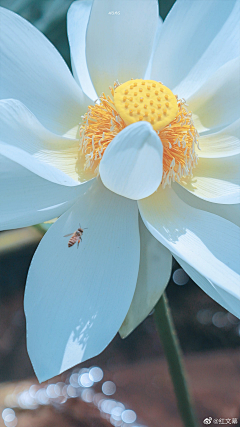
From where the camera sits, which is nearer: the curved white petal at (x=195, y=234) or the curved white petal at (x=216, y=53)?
the curved white petal at (x=195, y=234)

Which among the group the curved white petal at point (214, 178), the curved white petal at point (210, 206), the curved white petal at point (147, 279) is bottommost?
the curved white petal at point (147, 279)

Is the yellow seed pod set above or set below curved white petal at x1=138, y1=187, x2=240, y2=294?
above

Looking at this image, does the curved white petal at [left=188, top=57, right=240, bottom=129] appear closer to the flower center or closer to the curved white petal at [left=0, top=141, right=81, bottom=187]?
the flower center

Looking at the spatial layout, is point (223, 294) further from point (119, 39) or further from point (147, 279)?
point (119, 39)

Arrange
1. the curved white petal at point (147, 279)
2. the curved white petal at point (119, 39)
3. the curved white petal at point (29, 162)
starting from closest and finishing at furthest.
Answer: the curved white petal at point (29, 162)
the curved white petal at point (147, 279)
the curved white petal at point (119, 39)

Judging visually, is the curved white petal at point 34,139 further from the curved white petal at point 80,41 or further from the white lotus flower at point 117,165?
the curved white petal at point 80,41

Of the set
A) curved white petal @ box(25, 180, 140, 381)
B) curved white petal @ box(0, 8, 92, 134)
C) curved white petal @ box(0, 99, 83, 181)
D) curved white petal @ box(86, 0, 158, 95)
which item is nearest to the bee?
curved white petal @ box(25, 180, 140, 381)

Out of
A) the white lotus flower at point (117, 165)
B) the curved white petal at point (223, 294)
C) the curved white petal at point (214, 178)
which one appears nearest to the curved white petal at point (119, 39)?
the white lotus flower at point (117, 165)

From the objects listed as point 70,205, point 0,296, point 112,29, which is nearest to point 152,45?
point 112,29
